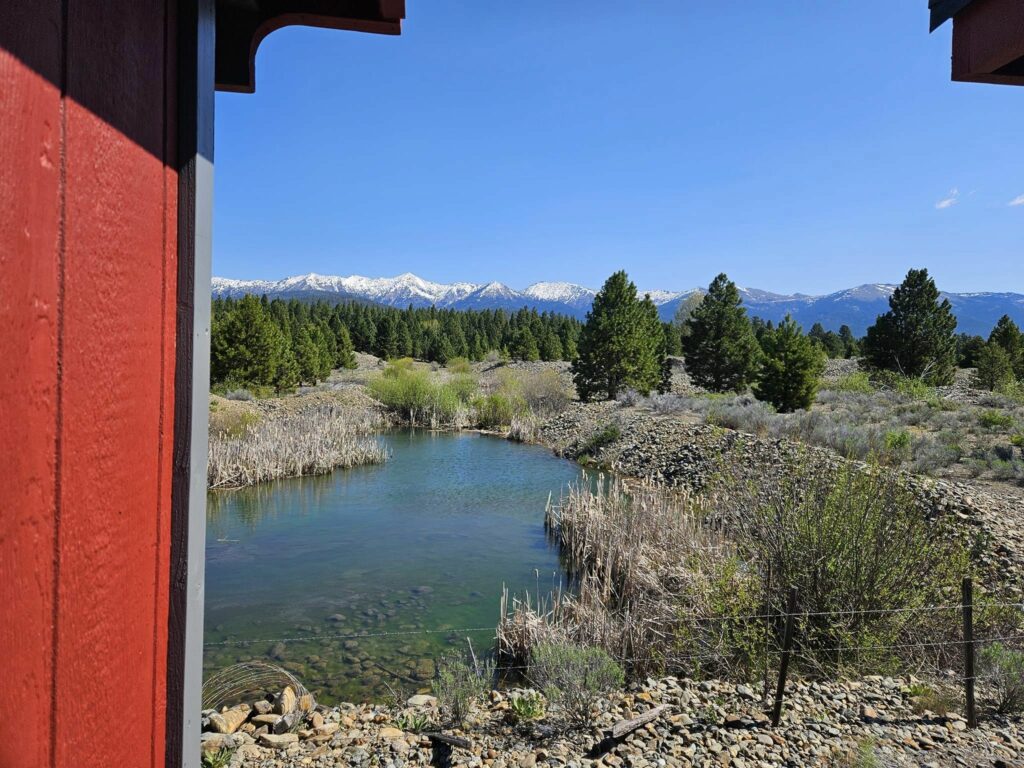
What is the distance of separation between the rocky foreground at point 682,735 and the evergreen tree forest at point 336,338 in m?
18.0

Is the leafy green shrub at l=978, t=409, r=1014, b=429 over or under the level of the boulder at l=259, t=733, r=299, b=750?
over

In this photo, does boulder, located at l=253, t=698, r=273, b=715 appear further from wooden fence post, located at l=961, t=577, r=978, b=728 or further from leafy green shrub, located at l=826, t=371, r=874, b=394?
leafy green shrub, located at l=826, t=371, r=874, b=394

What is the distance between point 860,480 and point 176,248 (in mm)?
5039

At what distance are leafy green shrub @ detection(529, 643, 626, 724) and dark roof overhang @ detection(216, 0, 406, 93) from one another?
3.53 meters

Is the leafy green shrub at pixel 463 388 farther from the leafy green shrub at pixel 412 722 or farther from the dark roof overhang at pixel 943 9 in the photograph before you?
the dark roof overhang at pixel 943 9

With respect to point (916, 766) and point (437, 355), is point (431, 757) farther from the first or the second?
point (437, 355)

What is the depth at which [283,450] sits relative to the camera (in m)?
13.2

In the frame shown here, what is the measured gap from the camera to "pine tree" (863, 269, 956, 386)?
21.9 m

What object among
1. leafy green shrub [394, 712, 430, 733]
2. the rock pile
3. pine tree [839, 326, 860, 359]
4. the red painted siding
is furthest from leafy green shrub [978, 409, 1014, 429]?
pine tree [839, 326, 860, 359]

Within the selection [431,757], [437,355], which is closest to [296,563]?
[431,757]

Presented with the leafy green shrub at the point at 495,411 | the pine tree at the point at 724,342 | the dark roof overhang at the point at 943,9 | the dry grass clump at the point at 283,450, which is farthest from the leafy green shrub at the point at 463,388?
the dark roof overhang at the point at 943,9

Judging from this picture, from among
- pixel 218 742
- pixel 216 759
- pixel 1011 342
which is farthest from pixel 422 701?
pixel 1011 342

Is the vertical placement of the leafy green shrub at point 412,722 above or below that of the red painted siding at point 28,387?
below

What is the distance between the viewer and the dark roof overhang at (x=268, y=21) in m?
1.57
